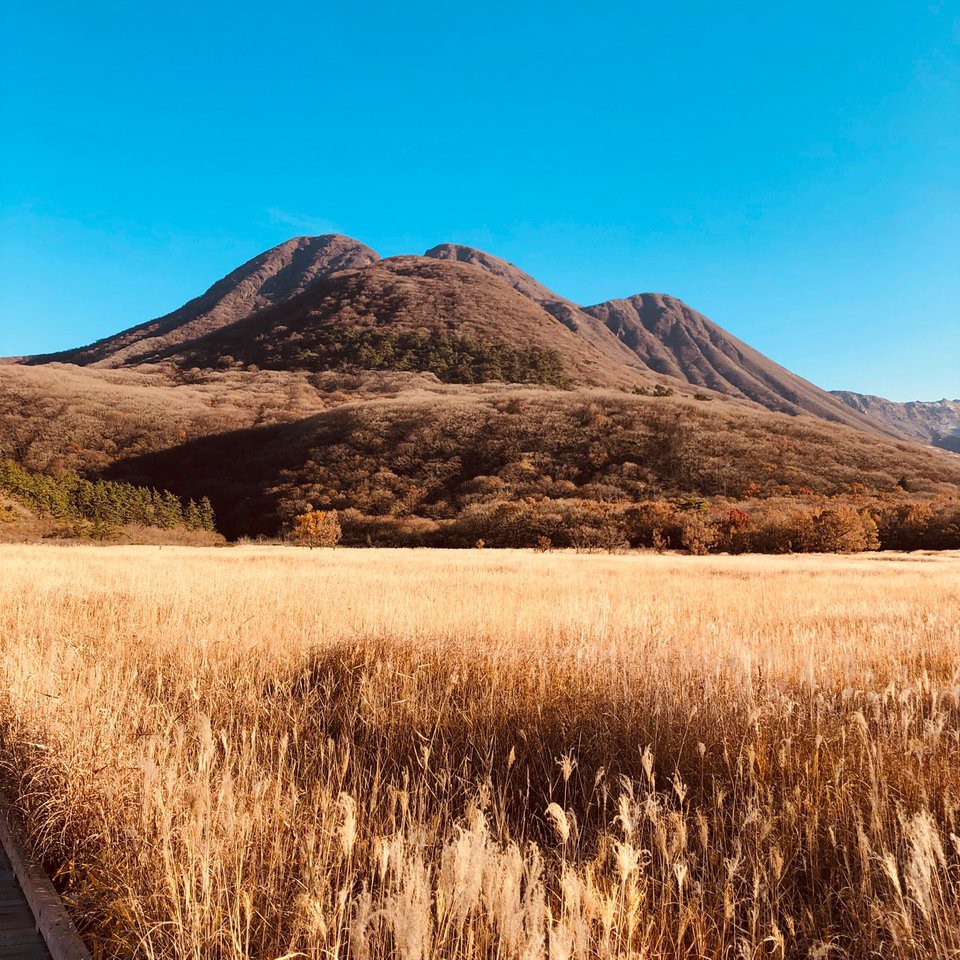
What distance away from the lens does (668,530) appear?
33125mm

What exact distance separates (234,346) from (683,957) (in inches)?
4913

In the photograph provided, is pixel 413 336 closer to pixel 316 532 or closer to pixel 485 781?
pixel 316 532

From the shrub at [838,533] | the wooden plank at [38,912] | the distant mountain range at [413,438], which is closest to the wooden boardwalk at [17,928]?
the wooden plank at [38,912]

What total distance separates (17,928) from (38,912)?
80 millimetres

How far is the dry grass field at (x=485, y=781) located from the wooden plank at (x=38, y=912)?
0.08 metres

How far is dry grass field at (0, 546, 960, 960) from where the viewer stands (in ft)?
5.87

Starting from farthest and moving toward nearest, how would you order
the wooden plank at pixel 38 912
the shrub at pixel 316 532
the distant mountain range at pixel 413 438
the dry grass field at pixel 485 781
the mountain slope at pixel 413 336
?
the mountain slope at pixel 413 336 < the distant mountain range at pixel 413 438 < the shrub at pixel 316 532 < the wooden plank at pixel 38 912 < the dry grass field at pixel 485 781

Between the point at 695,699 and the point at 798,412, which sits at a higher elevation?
the point at 798,412

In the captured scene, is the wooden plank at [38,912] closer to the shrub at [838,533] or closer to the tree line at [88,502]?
the shrub at [838,533]

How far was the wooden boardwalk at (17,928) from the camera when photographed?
208cm

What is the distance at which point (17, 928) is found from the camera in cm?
222

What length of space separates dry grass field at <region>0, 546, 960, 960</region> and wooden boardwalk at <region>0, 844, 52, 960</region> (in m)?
0.14

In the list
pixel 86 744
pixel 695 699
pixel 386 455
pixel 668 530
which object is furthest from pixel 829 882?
pixel 386 455

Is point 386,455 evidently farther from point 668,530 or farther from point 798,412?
point 798,412
